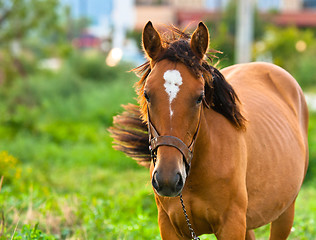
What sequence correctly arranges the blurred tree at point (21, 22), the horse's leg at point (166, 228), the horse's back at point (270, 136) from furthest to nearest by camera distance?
the blurred tree at point (21, 22)
the horse's back at point (270, 136)
the horse's leg at point (166, 228)

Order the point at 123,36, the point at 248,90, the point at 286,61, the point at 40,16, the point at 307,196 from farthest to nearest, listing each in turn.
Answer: the point at 123,36, the point at 286,61, the point at 40,16, the point at 307,196, the point at 248,90

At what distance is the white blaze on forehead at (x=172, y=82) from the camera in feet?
9.29

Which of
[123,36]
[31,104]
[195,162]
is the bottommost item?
[123,36]

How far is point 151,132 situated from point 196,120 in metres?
0.29

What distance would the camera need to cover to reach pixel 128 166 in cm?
1080

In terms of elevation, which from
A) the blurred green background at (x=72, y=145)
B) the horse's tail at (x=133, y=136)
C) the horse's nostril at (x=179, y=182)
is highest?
the horse's nostril at (x=179, y=182)

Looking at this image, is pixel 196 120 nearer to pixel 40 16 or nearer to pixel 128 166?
pixel 128 166

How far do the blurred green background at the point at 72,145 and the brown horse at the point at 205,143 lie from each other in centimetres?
55

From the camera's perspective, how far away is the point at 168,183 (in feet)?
8.63

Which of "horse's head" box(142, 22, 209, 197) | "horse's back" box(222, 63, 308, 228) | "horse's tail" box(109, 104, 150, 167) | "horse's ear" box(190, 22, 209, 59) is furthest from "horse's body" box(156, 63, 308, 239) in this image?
"horse's tail" box(109, 104, 150, 167)

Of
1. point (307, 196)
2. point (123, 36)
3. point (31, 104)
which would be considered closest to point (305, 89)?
point (31, 104)

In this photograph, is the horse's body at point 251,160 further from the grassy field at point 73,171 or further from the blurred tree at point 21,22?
the blurred tree at point 21,22

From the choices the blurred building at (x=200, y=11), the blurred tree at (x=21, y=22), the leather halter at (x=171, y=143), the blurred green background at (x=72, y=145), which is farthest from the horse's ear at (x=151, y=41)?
the blurred building at (x=200, y=11)

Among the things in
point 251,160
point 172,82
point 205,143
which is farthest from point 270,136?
point 172,82
